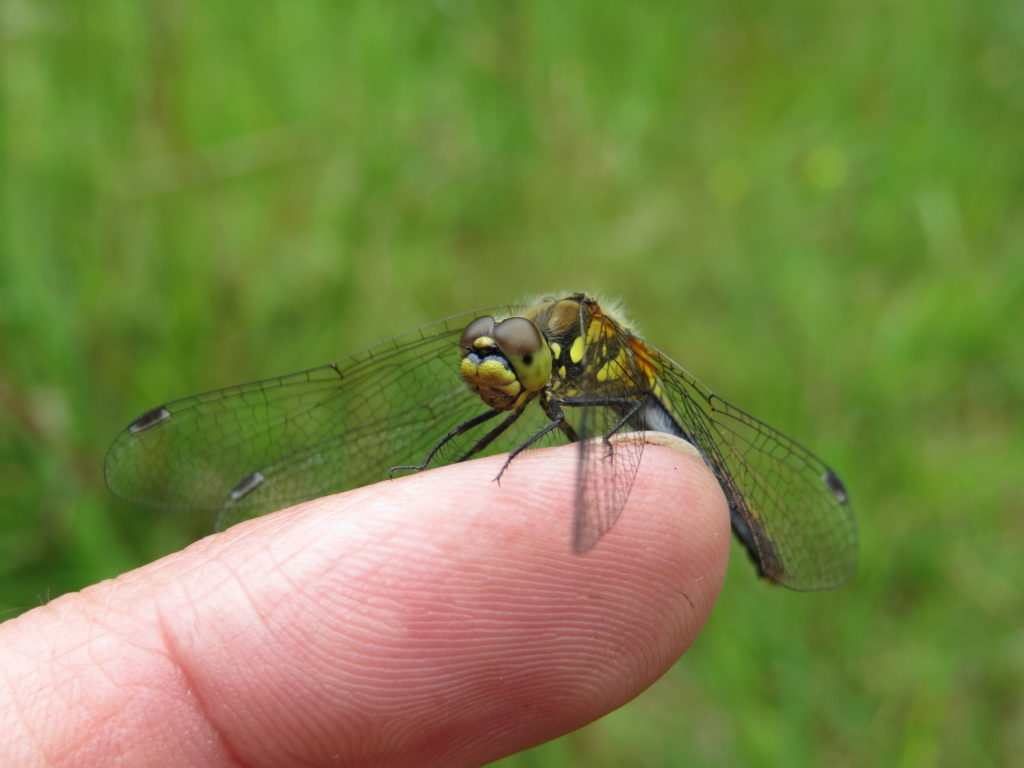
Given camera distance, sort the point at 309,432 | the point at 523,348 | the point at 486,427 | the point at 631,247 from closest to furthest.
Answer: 1. the point at 523,348
2. the point at 486,427
3. the point at 309,432
4. the point at 631,247

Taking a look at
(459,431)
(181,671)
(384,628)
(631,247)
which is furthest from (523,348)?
(631,247)

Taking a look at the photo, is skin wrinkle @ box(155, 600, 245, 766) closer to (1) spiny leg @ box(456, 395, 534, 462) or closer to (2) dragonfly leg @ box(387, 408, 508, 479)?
(2) dragonfly leg @ box(387, 408, 508, 479)

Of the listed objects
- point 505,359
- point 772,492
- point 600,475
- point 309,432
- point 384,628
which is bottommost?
point 772,492

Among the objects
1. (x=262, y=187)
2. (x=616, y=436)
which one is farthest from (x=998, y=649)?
(x=262, y=187)

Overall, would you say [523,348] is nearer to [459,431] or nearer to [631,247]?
[459,431]

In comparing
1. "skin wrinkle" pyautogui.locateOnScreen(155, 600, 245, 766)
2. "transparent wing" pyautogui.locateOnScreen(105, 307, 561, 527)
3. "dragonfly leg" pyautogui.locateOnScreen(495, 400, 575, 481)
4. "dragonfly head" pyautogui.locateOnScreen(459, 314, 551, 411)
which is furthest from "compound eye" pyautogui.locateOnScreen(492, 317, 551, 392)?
"skin wrinkle" pyautogui.locateOnScreen(155, 600, 245, 766)

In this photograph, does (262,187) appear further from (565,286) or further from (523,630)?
(523,630)

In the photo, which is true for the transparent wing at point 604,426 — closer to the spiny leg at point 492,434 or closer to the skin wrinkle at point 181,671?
the spiny leg at point 492,434
